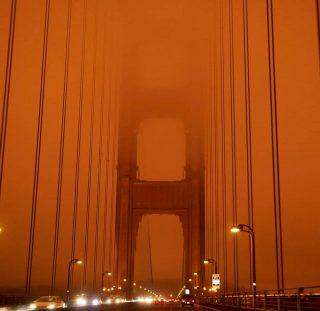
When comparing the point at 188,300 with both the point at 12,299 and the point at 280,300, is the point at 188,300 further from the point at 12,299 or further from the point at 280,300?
the point at 280,300

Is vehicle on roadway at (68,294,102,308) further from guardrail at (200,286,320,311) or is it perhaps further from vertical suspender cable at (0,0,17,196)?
vertical suspender cable at (0,0,17,196)

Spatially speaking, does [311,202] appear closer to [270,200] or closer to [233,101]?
[270,200]

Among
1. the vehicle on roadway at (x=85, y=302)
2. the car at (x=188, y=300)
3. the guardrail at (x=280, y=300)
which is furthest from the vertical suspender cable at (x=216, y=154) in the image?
the guardrail at (x=280, y=300)

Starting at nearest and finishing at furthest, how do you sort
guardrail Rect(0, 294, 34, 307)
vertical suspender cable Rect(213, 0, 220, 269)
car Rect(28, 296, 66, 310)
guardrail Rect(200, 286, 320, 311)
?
guardrail Rect(200, 286, 320, 311)
guardrail Rect(0, 294, 34, 307)
car Rect(28, 296, 66, 310)
vertical suspender cable Rect(213, 0, 220, 269)

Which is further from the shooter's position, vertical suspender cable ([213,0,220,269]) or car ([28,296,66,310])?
vertical suspender cable ([213,0,220,269])

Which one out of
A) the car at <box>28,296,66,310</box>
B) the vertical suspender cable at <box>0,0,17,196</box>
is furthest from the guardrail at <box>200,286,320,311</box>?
the vertical suspender cable at <box>0,0,17,196</box>

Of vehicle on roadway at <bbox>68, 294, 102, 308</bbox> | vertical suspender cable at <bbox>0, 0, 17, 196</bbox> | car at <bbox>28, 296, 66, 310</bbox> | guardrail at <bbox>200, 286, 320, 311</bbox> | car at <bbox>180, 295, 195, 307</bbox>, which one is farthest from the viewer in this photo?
car at <bbox>180, 295, 195, 307</bbox>

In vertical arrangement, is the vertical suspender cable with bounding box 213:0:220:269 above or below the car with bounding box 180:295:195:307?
above

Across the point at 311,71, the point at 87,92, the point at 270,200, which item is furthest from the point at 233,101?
the point at 311,71

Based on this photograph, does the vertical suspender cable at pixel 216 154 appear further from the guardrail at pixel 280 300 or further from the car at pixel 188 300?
the guardrail at pixel 280 300
